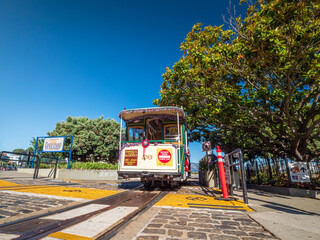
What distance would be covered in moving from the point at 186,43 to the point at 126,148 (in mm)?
7133

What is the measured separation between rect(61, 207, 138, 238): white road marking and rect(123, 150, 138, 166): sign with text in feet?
11.9

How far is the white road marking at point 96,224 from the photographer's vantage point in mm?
2240

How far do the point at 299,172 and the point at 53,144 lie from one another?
1953cm

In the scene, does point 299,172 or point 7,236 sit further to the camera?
point 299,172

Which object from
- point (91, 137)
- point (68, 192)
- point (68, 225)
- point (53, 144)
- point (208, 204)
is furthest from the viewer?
point (91, 137)

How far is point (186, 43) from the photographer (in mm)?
9797

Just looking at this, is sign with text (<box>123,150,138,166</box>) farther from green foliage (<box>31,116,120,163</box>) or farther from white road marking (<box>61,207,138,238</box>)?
green foliage (<box>31,116,120,163</box>)

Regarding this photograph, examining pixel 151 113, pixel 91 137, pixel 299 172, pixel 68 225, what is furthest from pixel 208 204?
pixel 91 137

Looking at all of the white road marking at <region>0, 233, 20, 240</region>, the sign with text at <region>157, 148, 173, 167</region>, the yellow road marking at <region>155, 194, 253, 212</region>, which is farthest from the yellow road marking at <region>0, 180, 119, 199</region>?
the white road marking at <region>0, 233, 20, 240</region>

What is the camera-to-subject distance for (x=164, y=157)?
6.57 metres

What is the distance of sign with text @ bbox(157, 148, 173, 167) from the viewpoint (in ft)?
21.3

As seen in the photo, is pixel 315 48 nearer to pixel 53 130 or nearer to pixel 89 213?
pixel 89 213

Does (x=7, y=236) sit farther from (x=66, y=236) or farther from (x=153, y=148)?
(x=153, y=148)

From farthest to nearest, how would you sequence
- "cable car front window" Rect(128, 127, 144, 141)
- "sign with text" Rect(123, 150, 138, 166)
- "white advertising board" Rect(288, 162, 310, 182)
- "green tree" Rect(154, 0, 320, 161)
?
"cable car front window" Rect(128, 127, 144, 141), "sign with text" Rect(123, 150, 138, 166), "white advertising board" Rect(288, 162, 310, 182), "green tree" Rect(154, 0, 320, 161)
